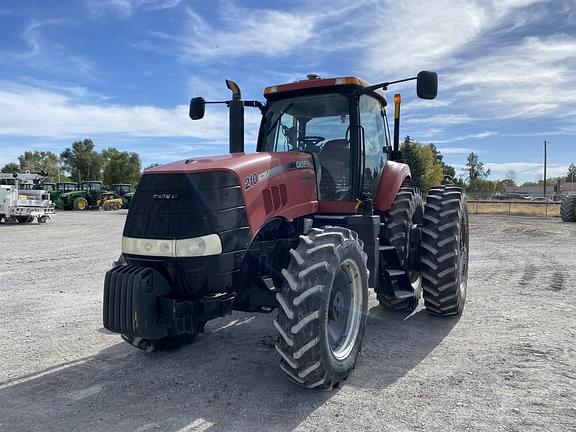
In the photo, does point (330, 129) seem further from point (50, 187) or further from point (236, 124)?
point (50, 187)

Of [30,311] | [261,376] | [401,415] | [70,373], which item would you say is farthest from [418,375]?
[30,311]

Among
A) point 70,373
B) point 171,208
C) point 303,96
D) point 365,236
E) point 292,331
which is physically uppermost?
point 303,96

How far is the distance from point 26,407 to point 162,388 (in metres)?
0.98

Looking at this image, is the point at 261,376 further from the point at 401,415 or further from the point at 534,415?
the point at 534,415

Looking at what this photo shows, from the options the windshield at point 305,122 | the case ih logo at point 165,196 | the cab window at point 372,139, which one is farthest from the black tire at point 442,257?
the case ih logo at point 165,196

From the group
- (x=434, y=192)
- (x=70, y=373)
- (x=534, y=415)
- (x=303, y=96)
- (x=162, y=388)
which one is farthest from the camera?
(x=434, y=192)

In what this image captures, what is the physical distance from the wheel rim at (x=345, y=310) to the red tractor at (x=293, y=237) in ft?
0.03

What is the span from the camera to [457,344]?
16.0ft

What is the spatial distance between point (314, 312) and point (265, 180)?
122 cm

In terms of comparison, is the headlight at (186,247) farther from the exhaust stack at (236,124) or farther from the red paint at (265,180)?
the exhaust stack at (236,124)

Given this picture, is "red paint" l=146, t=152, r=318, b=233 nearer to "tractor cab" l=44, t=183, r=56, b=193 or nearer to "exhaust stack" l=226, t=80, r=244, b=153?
"exhaust stack" l=226, t=80, r=244, b=153

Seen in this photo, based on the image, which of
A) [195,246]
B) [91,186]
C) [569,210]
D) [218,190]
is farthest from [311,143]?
[91,186]

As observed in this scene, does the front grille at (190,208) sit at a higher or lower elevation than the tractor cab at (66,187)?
lower

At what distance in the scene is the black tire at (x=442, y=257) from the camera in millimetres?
5504
